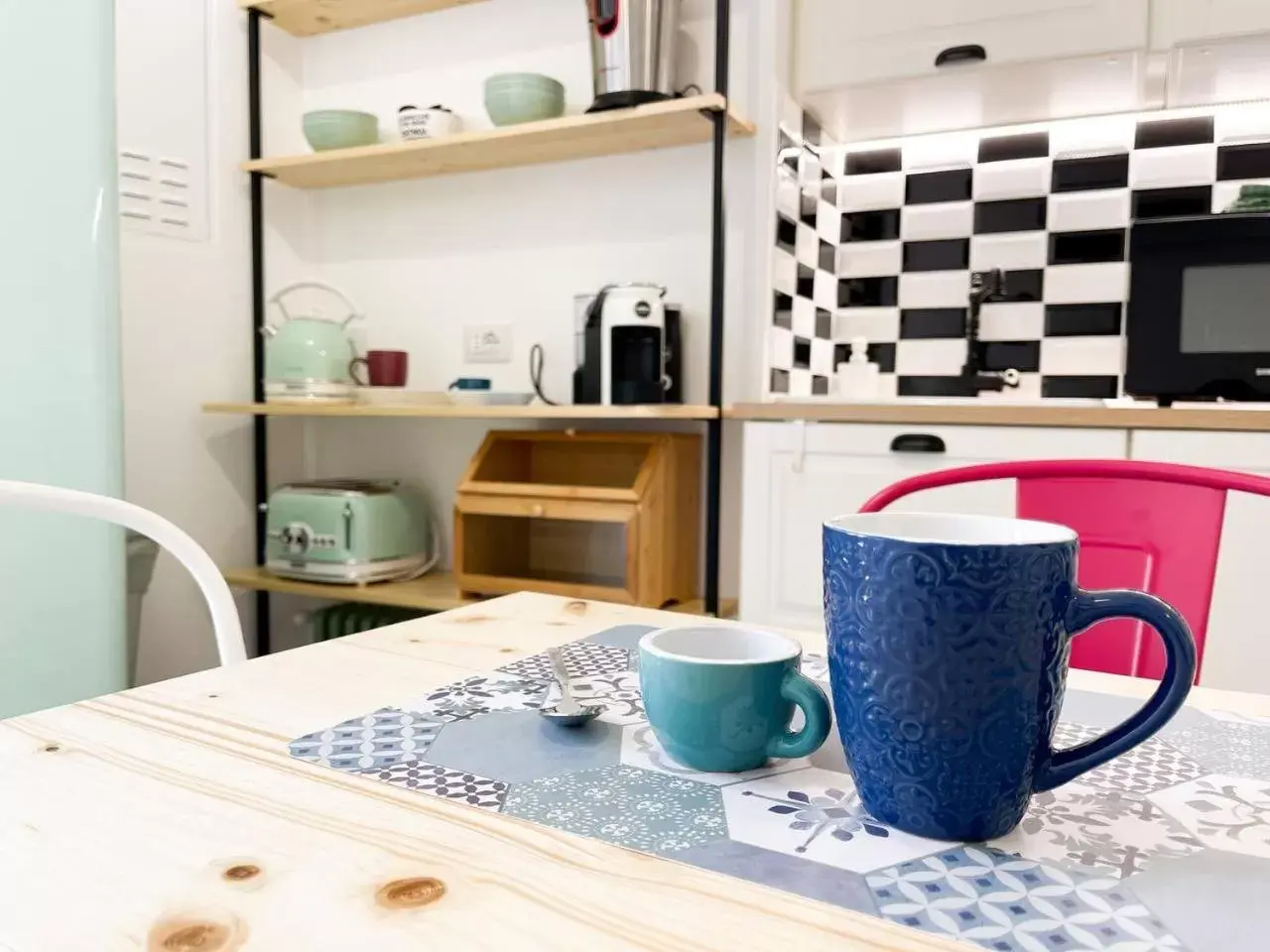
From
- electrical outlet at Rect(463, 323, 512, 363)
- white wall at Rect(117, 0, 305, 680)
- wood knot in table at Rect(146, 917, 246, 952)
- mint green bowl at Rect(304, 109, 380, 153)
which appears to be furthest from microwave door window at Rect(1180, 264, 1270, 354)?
white wall at Rect(117, 0, 305, 680)

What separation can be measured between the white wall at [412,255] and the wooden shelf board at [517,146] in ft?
0.18

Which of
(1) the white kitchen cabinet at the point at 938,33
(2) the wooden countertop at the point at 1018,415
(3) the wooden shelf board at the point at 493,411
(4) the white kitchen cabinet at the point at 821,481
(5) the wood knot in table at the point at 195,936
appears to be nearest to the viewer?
(5) the wood knot in table at the point at 195,936

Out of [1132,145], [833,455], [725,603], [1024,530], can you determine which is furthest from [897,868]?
[1132,145]

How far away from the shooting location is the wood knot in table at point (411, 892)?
1.16 ft

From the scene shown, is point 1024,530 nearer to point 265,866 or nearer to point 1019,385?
point 265,866

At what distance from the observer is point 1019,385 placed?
2.25m

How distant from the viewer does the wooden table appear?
0.33 m

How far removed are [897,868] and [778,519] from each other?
1.52 metres

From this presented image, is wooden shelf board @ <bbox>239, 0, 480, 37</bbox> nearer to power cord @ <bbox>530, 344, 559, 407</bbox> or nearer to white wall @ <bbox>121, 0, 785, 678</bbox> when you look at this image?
white wall @ <bbox>121, 0, 785, 678</bbox>

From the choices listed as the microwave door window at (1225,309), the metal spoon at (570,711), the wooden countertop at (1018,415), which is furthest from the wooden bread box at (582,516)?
the metal spoon at (570,711)

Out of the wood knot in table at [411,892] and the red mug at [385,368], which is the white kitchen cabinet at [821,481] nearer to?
the red mug at [385,368]

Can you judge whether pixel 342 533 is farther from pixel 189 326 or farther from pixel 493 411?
pixel 189 326

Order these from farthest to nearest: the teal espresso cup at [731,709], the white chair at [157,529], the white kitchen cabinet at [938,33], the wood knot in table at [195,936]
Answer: the white kitchen cabinet at [938,33] < the white chair at [157,529] < the teal espresso cup at [731,709] < the wood knot in table at [195,936]

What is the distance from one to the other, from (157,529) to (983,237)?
199cm
